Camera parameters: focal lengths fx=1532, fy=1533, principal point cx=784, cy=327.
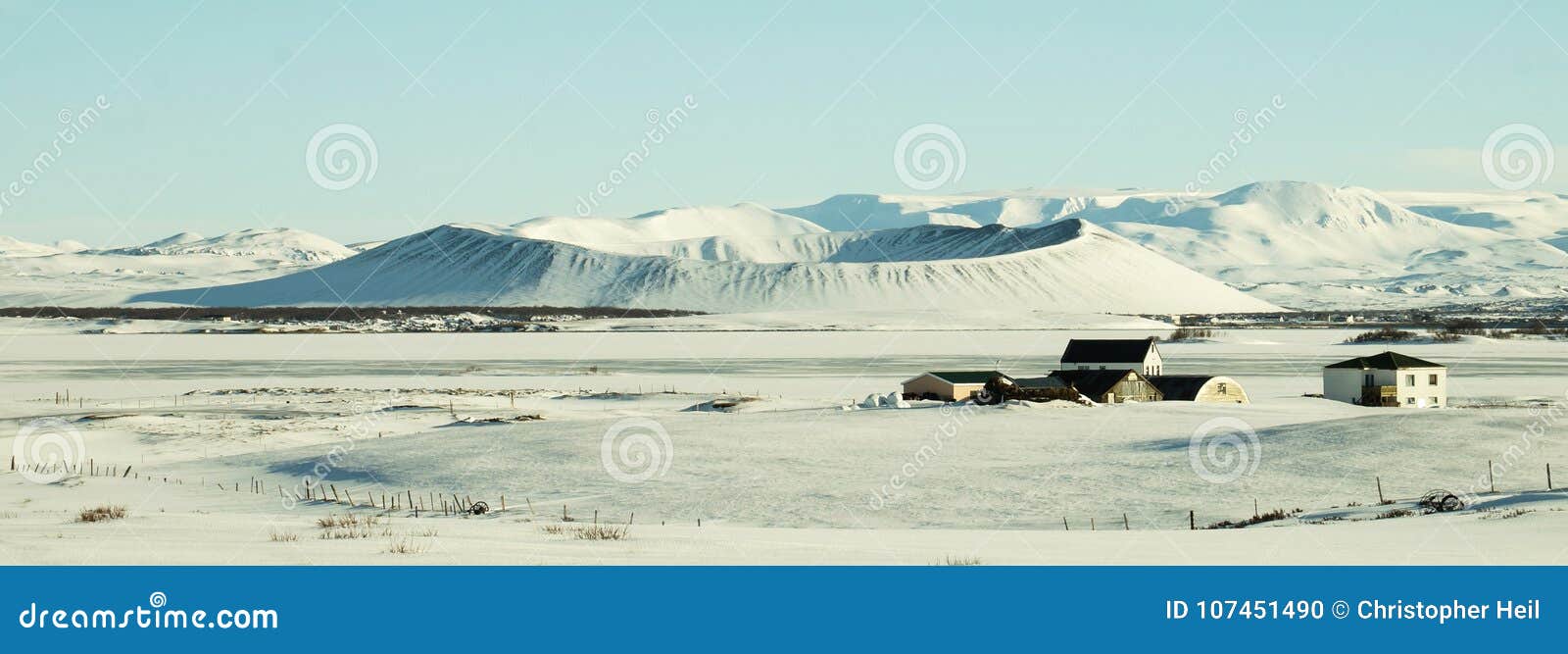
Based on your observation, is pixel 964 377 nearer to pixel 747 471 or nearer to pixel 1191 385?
pixel 1191 385

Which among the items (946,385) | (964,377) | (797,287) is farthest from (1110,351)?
(797,287)

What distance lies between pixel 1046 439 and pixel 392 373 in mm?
36219

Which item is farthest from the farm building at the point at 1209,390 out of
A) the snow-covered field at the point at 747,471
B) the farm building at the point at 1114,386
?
the snow-covered field at the point at 747,471

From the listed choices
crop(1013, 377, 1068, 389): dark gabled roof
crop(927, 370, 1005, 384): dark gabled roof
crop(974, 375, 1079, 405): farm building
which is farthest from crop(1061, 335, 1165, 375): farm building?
crop(974, 375, 1079, 405): farm building

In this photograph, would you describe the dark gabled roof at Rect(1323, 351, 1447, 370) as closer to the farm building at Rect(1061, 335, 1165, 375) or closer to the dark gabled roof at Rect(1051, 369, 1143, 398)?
the farm building at Rect(1061, 335, 1165, 375)

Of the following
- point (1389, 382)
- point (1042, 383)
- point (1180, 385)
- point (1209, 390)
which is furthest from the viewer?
point (1180, 385)

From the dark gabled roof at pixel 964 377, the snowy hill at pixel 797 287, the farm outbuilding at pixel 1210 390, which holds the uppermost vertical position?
the snowy hill at pixel 797 287

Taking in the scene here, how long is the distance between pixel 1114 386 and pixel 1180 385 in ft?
7.81

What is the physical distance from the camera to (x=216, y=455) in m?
34.1

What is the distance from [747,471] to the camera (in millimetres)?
29375

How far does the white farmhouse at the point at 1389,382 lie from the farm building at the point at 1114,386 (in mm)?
5911

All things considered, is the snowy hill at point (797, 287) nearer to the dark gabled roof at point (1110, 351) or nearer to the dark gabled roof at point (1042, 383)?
the dark gabled roof at point (1110, 351)

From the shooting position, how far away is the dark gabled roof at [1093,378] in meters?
47.9

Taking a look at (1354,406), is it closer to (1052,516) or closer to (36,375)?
(1052,516)
